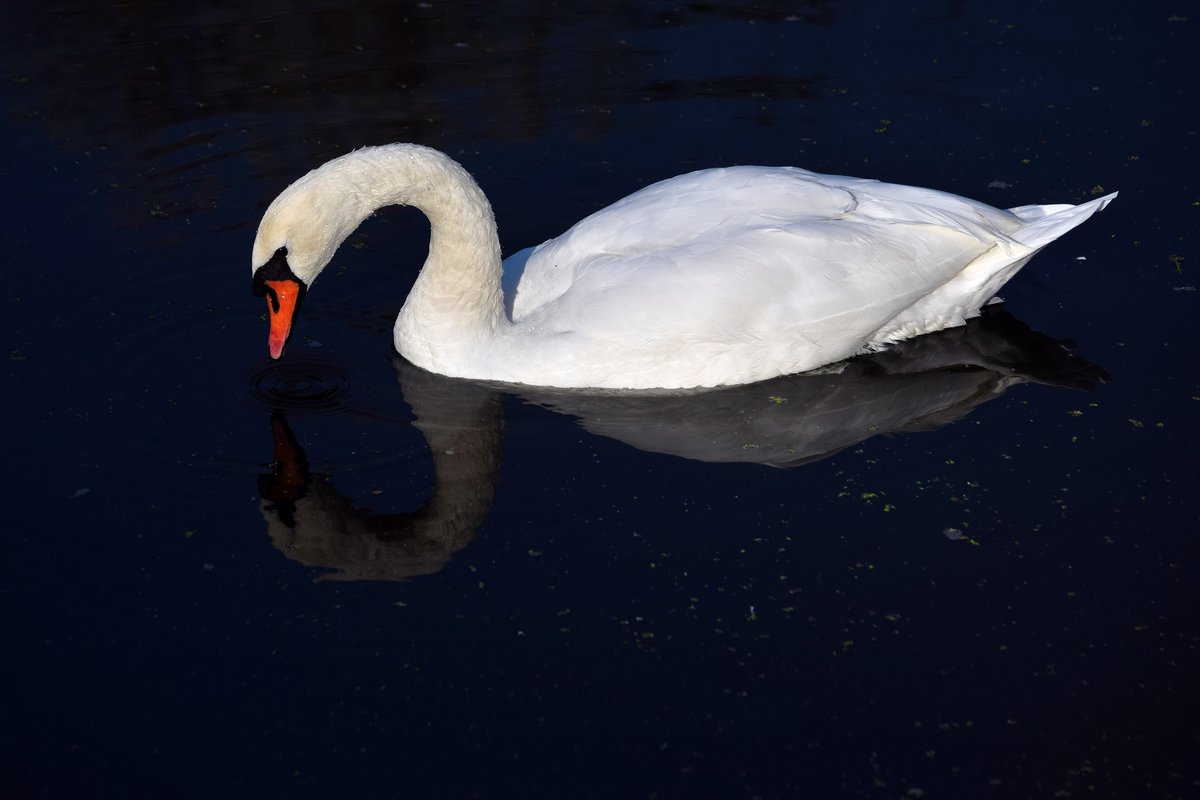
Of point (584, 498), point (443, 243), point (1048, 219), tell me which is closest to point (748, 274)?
point (584, 498)

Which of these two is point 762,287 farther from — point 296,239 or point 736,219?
point 296,239

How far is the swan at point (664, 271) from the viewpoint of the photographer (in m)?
7.40

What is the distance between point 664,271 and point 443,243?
118 centimetres

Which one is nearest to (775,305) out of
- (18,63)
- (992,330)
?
(992,330)

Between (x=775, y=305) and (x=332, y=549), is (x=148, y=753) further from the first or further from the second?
(x=775, y=305)

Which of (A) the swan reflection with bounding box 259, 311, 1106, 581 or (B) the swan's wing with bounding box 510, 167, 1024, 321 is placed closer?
(A) the swan reflection with bounding box 259, 311, 1106, 581

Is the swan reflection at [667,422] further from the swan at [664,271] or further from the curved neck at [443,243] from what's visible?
the curved neck at [443,243]

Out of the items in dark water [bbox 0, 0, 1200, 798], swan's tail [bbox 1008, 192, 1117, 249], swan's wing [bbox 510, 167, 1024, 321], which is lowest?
dark water [bbox 0, 0, 1200, 798]

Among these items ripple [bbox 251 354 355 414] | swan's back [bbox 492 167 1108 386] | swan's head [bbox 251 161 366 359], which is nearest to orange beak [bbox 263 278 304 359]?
swan's head [bbox 251 161 366 359]

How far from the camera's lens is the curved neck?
7.45m

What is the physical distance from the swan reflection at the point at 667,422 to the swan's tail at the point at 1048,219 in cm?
54

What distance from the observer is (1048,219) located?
8.27 m

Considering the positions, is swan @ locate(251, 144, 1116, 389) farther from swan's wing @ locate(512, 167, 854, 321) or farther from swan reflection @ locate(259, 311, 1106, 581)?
swan reflection @ locate(259, 311, 1106, 581)

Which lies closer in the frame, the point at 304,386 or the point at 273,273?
the point at 273,273
